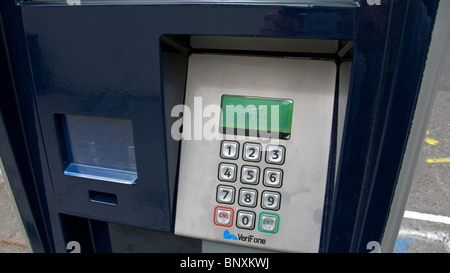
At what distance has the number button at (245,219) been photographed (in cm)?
74

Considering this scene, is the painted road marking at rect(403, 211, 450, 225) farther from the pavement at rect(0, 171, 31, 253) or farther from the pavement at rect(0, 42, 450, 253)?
the pavement at rect(0, 171, 31, 253)

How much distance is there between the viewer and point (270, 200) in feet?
2.38

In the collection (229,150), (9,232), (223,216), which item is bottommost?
(9,232)

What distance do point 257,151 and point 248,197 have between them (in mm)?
100

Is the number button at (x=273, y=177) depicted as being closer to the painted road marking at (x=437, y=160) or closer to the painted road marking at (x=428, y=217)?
the painted road marking at (x=428, y=217)

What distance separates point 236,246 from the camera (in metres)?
0.78

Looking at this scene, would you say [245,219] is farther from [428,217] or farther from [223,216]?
[428,217]

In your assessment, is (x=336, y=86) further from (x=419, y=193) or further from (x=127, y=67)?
(x=419, y=193)

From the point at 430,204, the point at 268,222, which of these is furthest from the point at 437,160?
the point at 268,222

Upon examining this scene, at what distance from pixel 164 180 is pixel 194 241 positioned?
0.70 ft

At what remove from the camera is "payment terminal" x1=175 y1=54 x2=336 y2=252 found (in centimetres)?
70

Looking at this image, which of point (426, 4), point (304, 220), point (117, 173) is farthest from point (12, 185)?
point (426, 4)

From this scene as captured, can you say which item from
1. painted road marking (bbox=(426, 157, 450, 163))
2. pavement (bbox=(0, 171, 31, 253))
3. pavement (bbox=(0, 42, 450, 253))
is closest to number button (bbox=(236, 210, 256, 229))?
pavement (bbox=(0, 42, 450, 253))

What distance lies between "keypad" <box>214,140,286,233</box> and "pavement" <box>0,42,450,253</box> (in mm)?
1380
